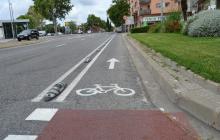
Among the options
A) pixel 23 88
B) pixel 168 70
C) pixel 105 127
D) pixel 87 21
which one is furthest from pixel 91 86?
pixel 87 21

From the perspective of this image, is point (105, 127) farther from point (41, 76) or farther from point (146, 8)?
point (146, 8)

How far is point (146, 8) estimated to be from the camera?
86.5 meters

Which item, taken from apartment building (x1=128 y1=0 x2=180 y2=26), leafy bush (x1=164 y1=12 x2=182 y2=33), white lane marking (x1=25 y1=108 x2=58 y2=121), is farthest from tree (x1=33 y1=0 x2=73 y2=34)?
white lane marking (x1=25 y1=108 x2=58 y2=121)

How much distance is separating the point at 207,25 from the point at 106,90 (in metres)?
15.8

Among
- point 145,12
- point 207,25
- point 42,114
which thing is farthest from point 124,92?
point 145,12

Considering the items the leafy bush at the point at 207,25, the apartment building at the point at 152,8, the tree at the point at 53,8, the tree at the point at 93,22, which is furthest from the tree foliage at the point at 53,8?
the leafy bush at the point at 207,25

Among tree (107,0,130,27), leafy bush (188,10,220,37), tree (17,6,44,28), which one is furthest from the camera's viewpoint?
tree (17,6,44,28)

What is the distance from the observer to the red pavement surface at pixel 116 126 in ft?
13.9

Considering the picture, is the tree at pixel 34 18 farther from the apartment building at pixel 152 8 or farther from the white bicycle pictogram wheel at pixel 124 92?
the white bicycle pictogram wheel at pixel 124 92

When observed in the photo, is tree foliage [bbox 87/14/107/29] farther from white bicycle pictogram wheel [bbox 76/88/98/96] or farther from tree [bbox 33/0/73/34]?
white bicycle pictogram wheel [bbox 76/88/98/96]

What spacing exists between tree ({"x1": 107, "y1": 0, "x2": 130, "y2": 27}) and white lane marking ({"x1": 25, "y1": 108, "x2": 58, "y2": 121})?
→ 101962 millimetres

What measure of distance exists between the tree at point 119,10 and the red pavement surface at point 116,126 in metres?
102

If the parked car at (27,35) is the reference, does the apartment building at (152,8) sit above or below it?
above

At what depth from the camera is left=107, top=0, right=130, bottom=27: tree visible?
4156 inches
